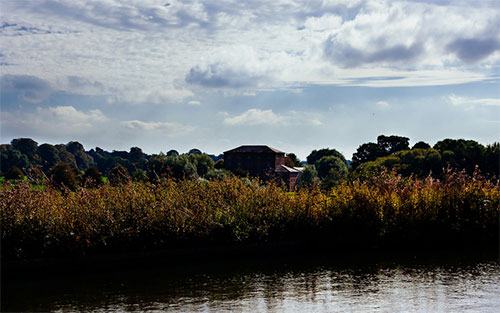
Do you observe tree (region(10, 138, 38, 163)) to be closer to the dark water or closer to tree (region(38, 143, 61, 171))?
tree (region(38, 143, 61, 171))

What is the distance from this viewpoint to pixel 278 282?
13.0 metres

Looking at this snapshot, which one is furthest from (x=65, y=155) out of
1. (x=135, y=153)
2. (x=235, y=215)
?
(x=235, y=215)

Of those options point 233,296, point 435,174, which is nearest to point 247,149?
point 435,174

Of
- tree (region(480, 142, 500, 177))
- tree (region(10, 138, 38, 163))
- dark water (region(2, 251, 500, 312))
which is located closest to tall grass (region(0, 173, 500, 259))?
dark water (region(2, 251, 500, 312))

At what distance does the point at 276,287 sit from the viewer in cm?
1241

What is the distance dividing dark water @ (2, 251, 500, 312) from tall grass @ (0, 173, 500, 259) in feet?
3.68

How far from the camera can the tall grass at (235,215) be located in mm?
15086

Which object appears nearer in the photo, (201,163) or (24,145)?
(201,163)

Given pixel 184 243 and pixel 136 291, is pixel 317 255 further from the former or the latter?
pixel 136 291

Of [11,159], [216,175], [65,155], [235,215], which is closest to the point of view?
[235,215]

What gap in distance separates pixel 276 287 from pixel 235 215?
5.05 meters

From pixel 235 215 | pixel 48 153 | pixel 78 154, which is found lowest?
pixel 235 215

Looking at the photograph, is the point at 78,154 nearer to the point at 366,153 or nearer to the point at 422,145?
the point at 366,153

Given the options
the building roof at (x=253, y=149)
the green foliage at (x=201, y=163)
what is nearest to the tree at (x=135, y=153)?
the building roof at (x=253, y=149)
